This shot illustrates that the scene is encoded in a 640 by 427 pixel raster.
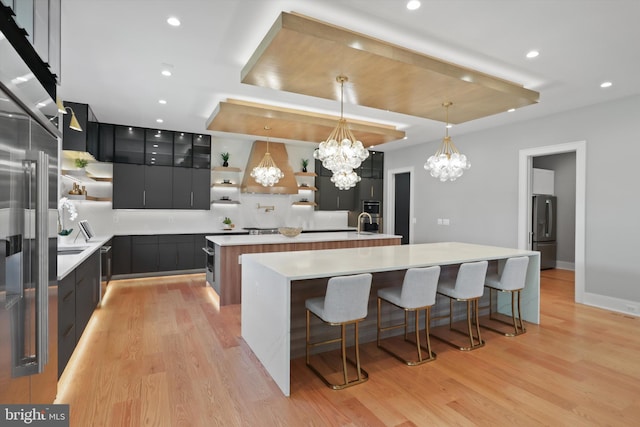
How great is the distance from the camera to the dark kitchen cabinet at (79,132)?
15.7 ft

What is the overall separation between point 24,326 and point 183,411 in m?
1.20

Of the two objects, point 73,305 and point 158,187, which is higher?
point 158,187

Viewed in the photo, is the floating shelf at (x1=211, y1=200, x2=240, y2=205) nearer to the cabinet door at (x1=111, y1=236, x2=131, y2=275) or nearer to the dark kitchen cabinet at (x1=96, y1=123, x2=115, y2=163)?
the cabinet door at (x1=111, y1=236, x2=131, y2=275)

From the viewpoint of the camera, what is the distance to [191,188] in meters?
6.73

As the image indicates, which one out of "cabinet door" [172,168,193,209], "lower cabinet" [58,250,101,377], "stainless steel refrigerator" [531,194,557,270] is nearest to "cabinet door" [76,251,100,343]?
"lower cabinet" [58,250,101,377]

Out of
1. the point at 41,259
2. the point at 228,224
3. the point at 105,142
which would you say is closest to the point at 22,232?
the point at 41,259

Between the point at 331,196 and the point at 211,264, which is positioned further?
the point at 331,196

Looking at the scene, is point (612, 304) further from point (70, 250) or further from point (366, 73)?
point (70, 250)

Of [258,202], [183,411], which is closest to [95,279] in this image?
[183,411]

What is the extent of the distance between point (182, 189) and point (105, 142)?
4.95ft

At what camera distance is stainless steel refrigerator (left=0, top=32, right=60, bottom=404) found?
4.15ft

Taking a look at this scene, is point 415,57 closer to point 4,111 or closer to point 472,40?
point 472,40

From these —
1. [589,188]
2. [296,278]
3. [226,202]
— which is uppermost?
[589,188]

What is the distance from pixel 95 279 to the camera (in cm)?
401
